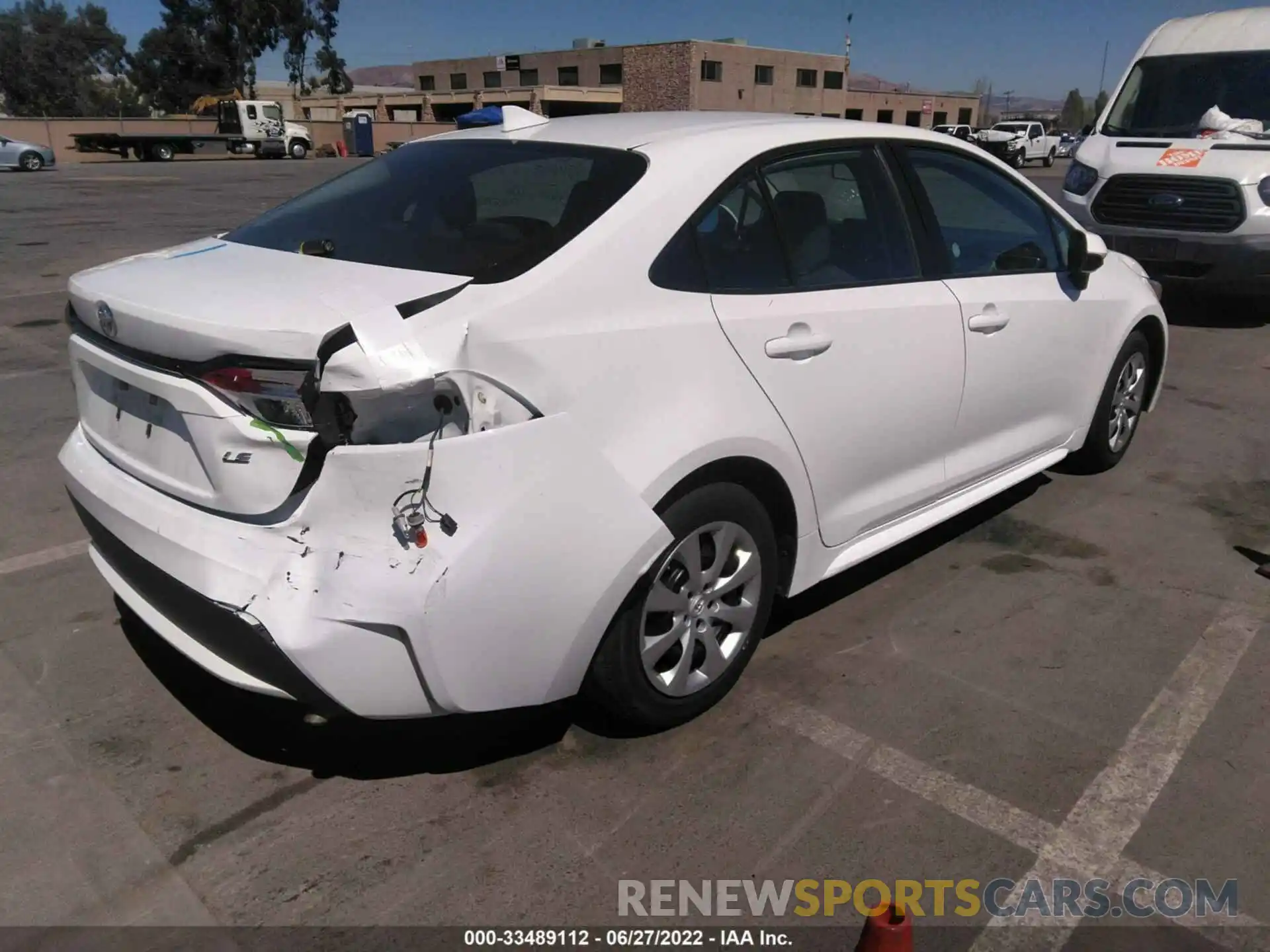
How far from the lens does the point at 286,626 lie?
91.2 inches

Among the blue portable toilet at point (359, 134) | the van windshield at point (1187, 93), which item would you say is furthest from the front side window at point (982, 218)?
the blue portable toilet at point (359, 134)

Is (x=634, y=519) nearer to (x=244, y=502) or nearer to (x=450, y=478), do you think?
(x=450, y=478)

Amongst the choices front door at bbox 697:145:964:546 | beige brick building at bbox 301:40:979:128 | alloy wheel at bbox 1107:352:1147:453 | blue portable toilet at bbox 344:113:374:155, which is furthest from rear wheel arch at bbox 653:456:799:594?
beige brick building at bbox 301:40:979:128

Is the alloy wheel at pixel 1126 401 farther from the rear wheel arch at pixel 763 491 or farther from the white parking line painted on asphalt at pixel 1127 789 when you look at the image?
the rear wheel arch at pixel 763 491

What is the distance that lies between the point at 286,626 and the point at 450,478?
518mm

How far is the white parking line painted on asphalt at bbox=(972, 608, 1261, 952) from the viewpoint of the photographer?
2.39m

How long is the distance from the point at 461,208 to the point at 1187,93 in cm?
859

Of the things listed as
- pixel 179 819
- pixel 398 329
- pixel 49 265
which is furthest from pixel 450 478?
pixel 49 265

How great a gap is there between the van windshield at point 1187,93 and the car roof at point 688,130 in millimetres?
6610

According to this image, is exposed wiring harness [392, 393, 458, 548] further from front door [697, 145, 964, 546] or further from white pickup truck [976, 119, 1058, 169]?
white pickup truck [976, 119, 1058, 169]

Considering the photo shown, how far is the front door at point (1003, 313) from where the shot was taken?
150 inches

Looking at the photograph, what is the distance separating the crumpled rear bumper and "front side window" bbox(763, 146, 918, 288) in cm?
118

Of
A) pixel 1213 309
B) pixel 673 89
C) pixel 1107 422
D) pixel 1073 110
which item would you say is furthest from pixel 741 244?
pixel 1073 110

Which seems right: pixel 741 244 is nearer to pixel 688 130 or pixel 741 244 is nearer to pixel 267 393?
pixel 688 130
